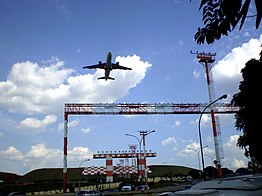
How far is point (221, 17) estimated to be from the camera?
3.24 m

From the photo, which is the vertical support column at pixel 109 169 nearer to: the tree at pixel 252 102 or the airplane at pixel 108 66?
the airplane at pixel 108 66

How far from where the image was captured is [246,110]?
1881cm

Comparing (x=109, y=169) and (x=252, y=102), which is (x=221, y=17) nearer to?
(x=252, y=102)

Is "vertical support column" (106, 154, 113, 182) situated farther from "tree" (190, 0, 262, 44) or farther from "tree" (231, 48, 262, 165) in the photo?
"tree" (190, 0, 262, 44)

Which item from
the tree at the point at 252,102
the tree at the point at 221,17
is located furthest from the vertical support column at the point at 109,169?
the tree at the point at 221,17

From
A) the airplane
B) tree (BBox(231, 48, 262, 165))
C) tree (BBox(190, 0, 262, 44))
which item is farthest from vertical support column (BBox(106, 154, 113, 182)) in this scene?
tree (BBox(190, 0, 262, 44))

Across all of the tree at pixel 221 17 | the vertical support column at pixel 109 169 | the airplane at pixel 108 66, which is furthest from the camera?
the vertical support column at pixel 109 169

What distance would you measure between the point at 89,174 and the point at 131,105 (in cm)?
4918

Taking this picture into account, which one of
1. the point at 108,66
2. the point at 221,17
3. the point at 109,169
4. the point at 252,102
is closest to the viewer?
the point at 221,17

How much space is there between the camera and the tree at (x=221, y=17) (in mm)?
2836

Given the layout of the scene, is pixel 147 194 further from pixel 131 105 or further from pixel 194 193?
pixel 131 105

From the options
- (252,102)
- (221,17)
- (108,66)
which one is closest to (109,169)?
(108,66)

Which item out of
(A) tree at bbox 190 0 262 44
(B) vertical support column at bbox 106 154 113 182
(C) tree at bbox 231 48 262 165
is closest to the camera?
(A) tree at bbox 190 0 262 44

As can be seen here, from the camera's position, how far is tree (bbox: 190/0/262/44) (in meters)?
2.84
